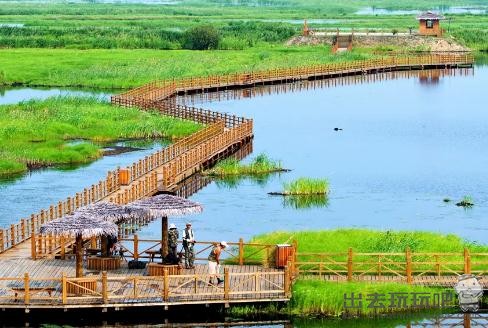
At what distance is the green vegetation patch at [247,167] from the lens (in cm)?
7938

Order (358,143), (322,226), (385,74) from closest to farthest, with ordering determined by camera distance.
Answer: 1. (322,226)
2. (358,143)
3. (385,74)

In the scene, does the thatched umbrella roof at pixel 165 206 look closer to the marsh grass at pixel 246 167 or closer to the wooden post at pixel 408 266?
the wooden post at pixel 408 266

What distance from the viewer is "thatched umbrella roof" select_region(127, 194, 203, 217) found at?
46750 millimetres

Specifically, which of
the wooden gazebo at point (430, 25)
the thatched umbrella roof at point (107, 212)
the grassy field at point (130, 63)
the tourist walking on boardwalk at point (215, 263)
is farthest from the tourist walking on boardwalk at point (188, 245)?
the wooden gazebo at point (430, 25)

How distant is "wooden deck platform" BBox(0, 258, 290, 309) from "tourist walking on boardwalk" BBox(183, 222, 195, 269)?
617mm

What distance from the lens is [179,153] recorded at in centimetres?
8088

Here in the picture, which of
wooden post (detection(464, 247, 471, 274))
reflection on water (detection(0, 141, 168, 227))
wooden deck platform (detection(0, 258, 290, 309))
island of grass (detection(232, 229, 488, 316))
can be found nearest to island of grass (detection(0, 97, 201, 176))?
reflection on water (detection(0, 141, 168, 227))

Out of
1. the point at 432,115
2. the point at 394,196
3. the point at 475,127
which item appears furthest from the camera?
the point at 432,115

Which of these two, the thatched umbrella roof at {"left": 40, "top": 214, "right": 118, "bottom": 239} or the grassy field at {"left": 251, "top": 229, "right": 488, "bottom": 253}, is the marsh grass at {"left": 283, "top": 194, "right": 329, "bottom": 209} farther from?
the thatched umbrella roof at {"left": 40, "top": 214, "right": 118, "bottom": 239}

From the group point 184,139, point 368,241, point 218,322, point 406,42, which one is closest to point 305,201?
point 184,139

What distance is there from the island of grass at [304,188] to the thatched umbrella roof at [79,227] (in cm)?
2824

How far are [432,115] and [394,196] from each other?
145 feet

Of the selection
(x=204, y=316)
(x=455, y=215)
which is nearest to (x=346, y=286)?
(x=204, y=316)

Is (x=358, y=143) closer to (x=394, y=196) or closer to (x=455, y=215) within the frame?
(x=394, y=196)
